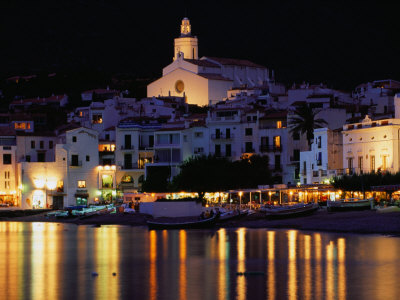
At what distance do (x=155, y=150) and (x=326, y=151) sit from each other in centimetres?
2004

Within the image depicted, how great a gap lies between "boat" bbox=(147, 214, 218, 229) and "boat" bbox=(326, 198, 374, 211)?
7943 millimetres

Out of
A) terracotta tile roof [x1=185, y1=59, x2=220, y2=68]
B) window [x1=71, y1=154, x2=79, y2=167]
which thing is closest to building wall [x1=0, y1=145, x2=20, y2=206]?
window [x1=71, y1=154, x2=79, y2=167]

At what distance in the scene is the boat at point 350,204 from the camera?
66.5 m

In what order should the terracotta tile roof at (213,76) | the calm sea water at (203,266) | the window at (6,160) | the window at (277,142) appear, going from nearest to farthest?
the calm sea water at (203,266) → the window at (277,142) → the window at (6,160) → the terracotta tile roof at (213,76)

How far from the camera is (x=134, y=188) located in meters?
95.4

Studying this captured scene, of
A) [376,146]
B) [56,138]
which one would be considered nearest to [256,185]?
[376,146]

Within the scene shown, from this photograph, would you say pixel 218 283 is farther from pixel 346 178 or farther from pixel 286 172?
pixel 286 172

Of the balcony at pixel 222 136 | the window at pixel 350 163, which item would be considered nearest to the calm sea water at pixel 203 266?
the window at pixel 350 163

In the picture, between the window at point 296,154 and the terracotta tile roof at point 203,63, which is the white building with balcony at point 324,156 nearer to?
the window at point 296,154

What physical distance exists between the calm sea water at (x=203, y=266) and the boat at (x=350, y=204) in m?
6.25

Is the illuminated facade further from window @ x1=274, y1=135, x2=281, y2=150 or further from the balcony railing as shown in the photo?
the balcony railing

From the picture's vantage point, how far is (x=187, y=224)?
6862cm

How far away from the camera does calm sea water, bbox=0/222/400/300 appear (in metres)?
38.0

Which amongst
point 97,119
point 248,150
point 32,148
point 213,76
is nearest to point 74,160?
point 32,148
